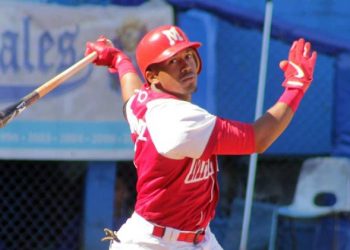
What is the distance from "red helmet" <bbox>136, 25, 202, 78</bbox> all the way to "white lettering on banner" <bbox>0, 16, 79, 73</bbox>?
236 cm

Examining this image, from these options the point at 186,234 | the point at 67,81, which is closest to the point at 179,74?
the point at 186,234

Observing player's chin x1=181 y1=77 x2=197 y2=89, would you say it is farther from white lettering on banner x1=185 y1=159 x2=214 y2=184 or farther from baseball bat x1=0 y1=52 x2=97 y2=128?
baseball bat x1=0 y1=52 x2=97 y2=128

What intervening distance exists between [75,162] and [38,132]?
51 cm

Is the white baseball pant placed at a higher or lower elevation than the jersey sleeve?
lower

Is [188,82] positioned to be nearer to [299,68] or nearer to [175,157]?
[175,157]

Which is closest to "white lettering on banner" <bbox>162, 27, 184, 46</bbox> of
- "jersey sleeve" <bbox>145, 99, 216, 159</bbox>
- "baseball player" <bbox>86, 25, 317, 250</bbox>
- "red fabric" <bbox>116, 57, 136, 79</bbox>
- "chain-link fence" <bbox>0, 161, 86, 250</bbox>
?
"baseball player" <bbox>86, 25, 317, 250</bbox>

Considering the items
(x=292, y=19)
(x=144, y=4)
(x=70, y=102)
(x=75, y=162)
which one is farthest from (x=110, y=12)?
(x=292, y=19)

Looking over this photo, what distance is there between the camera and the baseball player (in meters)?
3.48

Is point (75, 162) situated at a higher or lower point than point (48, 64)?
lower

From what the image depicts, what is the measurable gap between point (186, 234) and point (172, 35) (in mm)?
816

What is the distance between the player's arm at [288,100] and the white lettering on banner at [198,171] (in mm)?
234

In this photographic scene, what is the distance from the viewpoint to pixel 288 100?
360 cm

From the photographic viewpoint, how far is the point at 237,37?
6664mm

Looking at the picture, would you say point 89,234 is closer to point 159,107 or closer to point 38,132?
point 38,132
